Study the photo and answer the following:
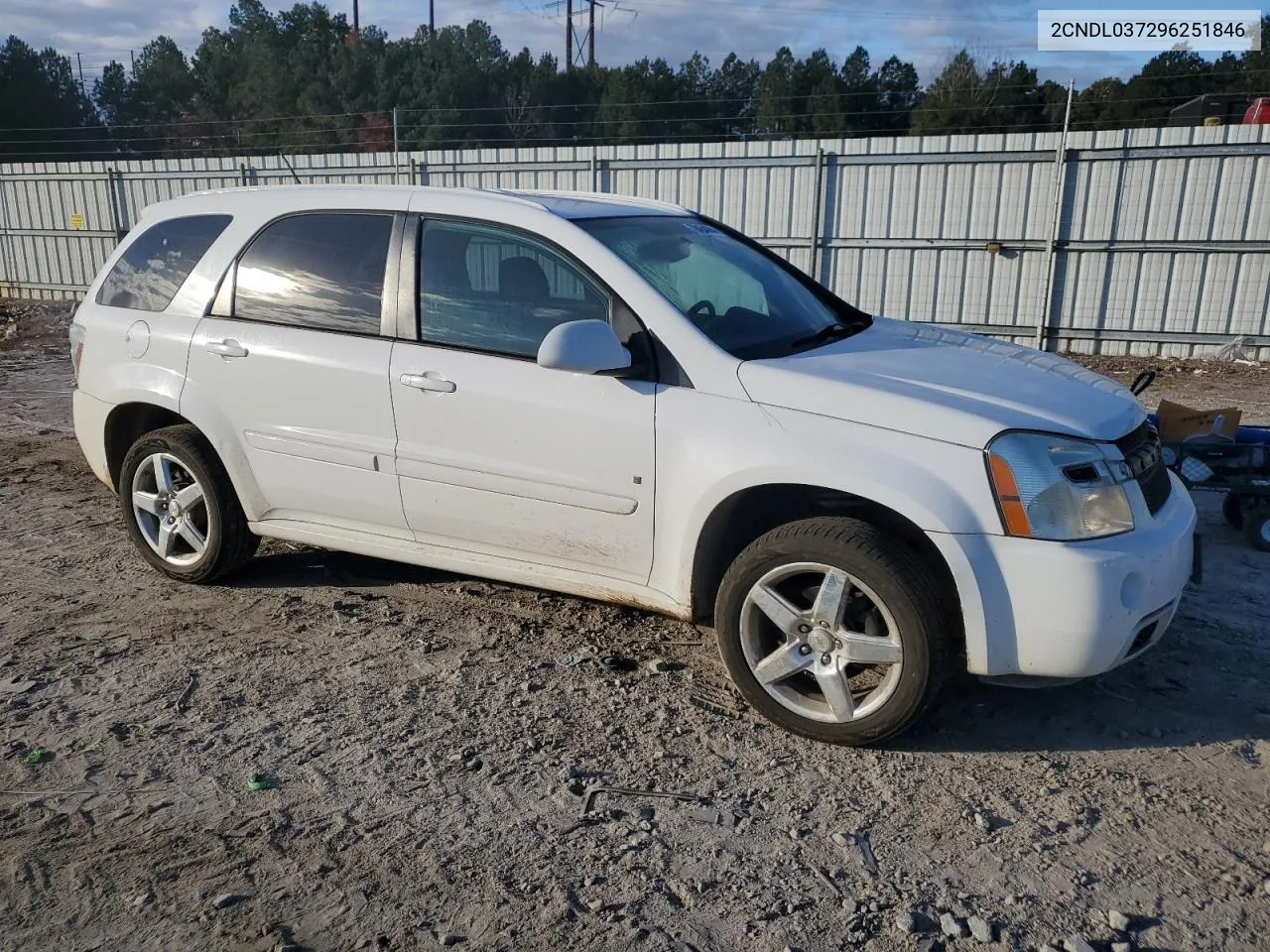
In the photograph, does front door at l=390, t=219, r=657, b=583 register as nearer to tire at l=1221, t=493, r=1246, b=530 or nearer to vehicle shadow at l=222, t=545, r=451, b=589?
vehicle shadow at l=222, t=545, r=451, b=589

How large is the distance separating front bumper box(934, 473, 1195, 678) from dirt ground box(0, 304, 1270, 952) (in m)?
0.41

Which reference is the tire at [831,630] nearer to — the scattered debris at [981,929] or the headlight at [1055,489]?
the headlight at [1055,489]

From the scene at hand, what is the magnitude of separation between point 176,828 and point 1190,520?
3409 mm

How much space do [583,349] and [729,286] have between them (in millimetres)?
988

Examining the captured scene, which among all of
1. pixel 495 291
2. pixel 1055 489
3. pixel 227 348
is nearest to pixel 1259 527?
pixel 1055 489

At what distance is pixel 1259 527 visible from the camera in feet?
17.2

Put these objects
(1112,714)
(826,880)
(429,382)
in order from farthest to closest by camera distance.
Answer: (429,382)
(1112,714)
(826,880)

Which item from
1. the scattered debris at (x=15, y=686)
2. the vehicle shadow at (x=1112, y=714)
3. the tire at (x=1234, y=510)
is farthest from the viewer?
the tire at (x=1234, y=510)

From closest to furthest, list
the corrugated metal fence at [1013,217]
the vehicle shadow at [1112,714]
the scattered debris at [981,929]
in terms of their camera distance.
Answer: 1. the scattered debris at [981,929]
2. the vehicle shadow at [1112,714]
3. the corrugated metal fence at [1013,217]

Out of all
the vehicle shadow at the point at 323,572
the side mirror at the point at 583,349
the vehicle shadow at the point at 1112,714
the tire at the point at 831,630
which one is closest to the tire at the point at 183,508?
the vehicle shadow at the point at 323,572

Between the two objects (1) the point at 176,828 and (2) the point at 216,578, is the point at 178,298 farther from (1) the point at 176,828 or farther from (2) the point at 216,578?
(1) the point at 176,828

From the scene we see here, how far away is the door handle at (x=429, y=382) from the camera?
156 inches

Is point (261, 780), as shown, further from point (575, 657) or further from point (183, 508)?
point (183, 508)

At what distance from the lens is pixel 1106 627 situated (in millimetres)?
3117
